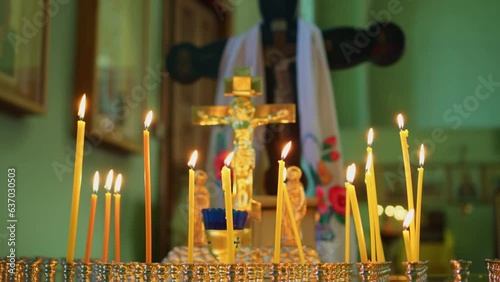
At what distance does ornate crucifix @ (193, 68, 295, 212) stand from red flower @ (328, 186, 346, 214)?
76cm

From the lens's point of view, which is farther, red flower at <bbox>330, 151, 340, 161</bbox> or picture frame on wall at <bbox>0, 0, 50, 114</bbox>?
red flower at <bbox>330, 151, 340, 161</bbox>

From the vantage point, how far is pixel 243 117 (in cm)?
132

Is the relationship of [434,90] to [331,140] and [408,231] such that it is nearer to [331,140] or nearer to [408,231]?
[331,140]

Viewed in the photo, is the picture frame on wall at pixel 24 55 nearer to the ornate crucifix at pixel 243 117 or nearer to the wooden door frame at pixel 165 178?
the ornate crucifix at pixel 243 117

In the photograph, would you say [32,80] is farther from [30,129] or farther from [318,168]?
[318,168]

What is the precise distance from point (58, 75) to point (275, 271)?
1109 millimetres

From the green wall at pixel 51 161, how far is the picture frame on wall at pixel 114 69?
34mm

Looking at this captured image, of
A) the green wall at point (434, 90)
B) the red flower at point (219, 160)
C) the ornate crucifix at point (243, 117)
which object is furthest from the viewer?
the green wall at point (434, 90)

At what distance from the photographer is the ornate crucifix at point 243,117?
1240 mm

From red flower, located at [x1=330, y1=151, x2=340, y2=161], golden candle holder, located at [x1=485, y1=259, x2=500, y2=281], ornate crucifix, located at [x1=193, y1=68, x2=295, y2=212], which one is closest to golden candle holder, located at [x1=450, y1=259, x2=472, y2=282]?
golden candle holder, located at [x1=485, y1=259, x2=500, y2=281]

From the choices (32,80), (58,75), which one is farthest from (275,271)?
(58,75)

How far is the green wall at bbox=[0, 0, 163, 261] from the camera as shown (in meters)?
1.46

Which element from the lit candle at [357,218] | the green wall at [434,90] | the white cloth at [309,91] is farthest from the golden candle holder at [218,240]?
the green wall at [434,90]

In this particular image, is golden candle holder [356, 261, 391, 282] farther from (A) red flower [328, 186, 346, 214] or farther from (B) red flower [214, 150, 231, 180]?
(B) red flower [214, 150, 231, 180]
